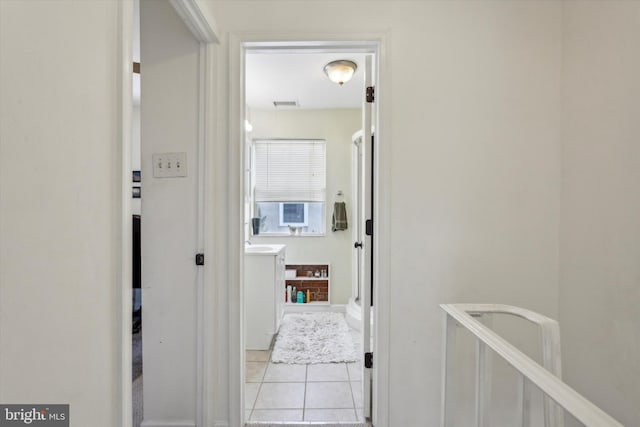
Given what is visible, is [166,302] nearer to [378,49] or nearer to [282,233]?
[378,49]

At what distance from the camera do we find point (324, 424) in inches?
64.4

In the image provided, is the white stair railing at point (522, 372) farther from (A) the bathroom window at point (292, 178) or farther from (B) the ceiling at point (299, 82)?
(A) the bathroom window at point (292, 178)

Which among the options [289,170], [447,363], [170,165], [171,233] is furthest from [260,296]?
[447,363]

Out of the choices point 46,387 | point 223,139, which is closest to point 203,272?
point 223,139

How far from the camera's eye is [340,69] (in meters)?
2.42

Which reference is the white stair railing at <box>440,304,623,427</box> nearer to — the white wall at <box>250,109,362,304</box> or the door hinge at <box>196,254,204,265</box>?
the door hinge at <box>196,254,204,265</box>

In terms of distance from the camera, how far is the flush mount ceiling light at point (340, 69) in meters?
2.38

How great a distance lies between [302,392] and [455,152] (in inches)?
69.3

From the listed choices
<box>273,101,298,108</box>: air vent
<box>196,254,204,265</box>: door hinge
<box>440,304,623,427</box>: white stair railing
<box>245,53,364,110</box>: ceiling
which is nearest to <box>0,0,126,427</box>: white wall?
<box>196,254,204,265</box>: door hinge

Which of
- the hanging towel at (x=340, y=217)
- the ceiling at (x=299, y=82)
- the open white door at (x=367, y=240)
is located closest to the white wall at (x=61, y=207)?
the open white door at (x=367, y=240)

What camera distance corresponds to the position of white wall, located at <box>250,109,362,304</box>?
3572mm

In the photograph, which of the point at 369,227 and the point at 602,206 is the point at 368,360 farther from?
the point at 602,206

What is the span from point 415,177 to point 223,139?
99 cm

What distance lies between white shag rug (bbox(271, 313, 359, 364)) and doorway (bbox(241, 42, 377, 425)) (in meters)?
0.08
